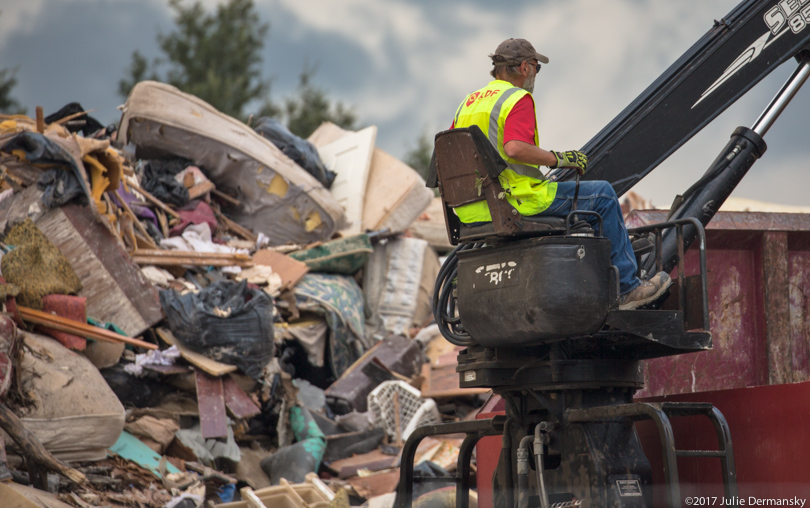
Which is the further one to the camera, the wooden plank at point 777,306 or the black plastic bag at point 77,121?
the black plastic bag at point 77,121

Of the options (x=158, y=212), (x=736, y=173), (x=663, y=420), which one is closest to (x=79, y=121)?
(x=158, y=212)

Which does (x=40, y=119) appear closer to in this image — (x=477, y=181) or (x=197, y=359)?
(x=197, y=359)

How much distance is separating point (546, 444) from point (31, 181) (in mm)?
5618

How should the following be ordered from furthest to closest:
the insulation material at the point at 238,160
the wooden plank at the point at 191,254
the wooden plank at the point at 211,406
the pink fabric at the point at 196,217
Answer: the insulation material at the point at 238,160
the pink fabric at the point at 196,217
the wooden plank at the point at 191,254
the wooden plank at the point at 211,406

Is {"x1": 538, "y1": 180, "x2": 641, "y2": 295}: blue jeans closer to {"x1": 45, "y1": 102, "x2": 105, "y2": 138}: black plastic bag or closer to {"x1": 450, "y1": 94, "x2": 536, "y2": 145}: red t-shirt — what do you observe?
{"x1": 450, "y1": 94, "x2": 536, "y2": 145}: red t-shirt

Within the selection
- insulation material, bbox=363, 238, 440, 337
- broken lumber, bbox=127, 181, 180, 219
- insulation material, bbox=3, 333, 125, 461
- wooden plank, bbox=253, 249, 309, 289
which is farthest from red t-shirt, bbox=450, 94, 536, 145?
insulation material, bbox=363, 238, 440, 337

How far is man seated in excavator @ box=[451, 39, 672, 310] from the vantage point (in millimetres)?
3223

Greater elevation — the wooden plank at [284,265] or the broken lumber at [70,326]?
the wooden plank at [284,265]

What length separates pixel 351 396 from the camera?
8.57 meters

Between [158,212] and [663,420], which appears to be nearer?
[663,420]

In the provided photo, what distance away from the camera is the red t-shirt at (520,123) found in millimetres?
3212

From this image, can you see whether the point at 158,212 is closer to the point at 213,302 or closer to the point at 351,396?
the point at 213,302

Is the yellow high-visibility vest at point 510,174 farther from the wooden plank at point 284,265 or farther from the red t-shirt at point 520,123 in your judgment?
the wooden plank at point 284,265

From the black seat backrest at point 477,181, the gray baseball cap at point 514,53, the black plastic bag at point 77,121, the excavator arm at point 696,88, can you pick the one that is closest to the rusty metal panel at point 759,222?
the excavator arm at point 696,88
